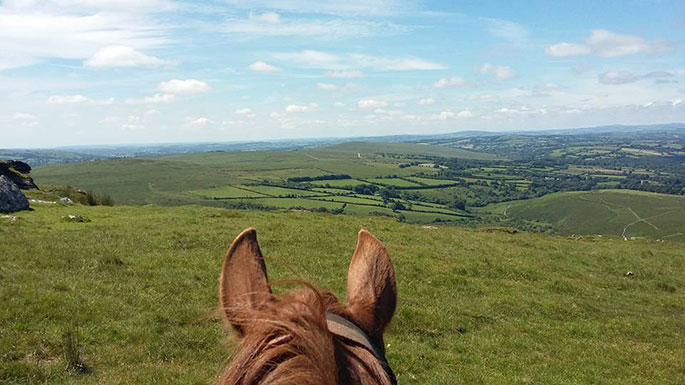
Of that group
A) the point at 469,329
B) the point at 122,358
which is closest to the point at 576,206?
the point at 469,329

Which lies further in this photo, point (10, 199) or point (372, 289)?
point (10, 199)

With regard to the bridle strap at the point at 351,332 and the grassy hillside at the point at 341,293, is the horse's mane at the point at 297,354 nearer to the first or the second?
the bridle strap at the point at 351,332

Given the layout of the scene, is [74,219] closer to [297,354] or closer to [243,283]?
[243,283]

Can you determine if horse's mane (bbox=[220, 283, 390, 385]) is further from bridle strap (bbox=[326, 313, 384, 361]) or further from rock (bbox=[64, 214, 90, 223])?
rock (bbox=[64, 214, 90, 223])

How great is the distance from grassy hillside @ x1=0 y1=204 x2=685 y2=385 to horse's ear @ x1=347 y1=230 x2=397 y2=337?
43cm

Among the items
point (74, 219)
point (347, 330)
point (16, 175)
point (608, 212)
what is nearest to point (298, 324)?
point (347, 330)

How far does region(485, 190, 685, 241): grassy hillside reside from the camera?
101 m

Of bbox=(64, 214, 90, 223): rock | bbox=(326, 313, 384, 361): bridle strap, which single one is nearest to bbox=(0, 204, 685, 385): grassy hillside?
bbox=(64, 214, 90, 223): rock

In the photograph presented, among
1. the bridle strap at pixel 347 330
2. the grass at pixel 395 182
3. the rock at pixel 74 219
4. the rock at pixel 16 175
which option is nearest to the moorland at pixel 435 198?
the grass at pixel 395 182

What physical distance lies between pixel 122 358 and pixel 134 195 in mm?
153151

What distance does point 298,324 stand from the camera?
1886 millimetres

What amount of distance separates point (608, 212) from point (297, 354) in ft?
485

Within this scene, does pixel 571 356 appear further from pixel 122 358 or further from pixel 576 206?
pixel 576 206

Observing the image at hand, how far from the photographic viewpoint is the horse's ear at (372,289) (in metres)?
2.55
